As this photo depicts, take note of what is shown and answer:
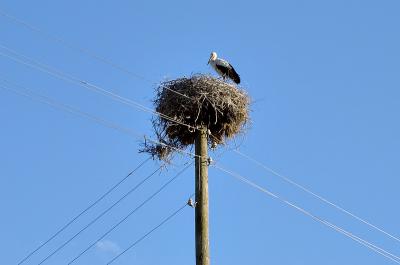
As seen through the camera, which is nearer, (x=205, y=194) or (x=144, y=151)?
(x=205, y=194)

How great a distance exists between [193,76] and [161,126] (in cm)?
119

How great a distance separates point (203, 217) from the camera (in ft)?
31.8

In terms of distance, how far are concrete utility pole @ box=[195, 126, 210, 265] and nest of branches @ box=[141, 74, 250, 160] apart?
74cm

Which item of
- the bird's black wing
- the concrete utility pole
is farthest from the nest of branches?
the bird's black wing

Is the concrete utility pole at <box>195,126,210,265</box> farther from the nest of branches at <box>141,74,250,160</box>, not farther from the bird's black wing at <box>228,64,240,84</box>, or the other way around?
the bird's black wing at <box>228,64,240,84</box>

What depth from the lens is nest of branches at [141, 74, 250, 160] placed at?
38.5 feet

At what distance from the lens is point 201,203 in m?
9.87

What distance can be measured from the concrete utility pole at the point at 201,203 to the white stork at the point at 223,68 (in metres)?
4.58

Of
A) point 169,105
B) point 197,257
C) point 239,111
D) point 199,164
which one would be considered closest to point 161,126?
point 169,105

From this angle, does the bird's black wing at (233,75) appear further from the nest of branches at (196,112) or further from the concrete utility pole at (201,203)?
the concrete utility pole at (201,203)

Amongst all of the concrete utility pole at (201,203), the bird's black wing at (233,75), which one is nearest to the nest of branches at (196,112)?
the concrete utility pole at (201,203)

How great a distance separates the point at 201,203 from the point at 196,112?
2230mm

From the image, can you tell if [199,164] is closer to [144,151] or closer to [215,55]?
[144,151]

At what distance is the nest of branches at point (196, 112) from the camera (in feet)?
38.5
